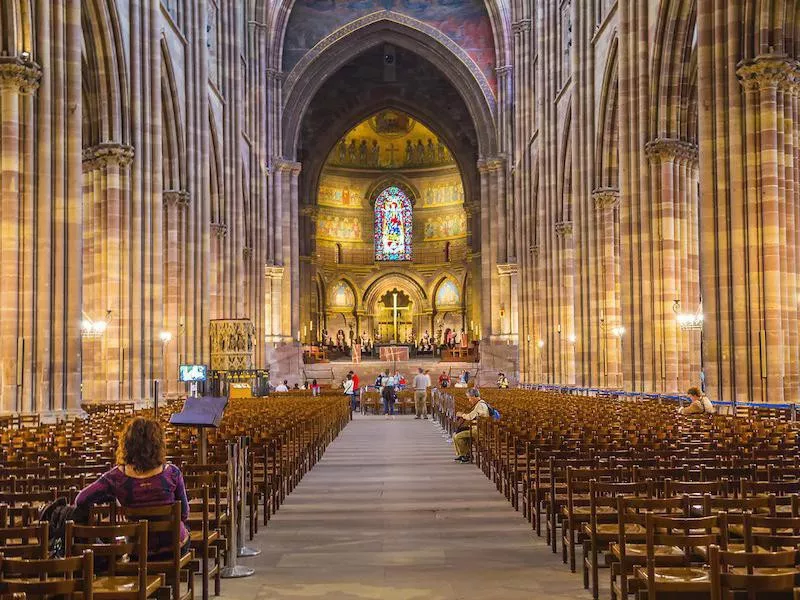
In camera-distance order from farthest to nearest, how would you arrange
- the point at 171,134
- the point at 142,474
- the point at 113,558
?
the point at 171,134 → the point at 142,474 → the point at 113,558

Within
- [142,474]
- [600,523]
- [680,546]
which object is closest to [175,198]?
[600,523]

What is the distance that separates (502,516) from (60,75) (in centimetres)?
1660

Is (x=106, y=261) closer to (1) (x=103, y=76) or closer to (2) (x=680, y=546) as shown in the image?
(1) (x=103, y=76)

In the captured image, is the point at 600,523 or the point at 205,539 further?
the point at 600,523

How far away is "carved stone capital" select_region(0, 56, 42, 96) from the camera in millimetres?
23062

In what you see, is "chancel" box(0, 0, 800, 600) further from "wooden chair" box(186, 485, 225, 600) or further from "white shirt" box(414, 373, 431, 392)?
"white shirt" box(414, 373, 431, 392)

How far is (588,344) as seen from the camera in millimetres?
43656

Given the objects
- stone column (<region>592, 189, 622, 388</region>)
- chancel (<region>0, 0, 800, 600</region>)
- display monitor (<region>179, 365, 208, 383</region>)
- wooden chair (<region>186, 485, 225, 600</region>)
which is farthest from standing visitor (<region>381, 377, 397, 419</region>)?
wooden chair (<region>186, 485, 225, 600</region>)

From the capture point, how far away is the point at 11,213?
23.3 m

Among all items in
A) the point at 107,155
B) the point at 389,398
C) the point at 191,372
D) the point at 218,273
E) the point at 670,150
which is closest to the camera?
the point at 107,155

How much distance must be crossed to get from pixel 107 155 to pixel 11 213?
9312 millimetres

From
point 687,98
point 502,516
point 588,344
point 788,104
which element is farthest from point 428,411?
point 502,516

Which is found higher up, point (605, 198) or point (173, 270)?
point (605, 198)

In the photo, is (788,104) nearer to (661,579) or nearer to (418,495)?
(418,495)
